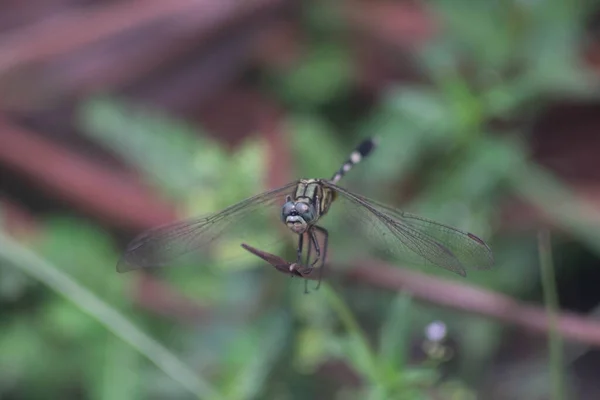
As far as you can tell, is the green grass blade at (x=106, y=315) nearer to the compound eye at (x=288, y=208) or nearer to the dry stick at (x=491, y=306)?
the dry stick at (x=491, y=306)

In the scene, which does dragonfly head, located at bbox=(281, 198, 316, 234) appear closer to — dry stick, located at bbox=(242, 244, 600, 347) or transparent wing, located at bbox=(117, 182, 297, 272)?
transparent wing, located at bbox=(117, 182, 297, 272)

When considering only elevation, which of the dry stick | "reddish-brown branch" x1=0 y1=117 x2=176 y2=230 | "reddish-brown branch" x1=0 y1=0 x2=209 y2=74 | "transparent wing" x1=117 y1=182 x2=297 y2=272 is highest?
"transparent wing" x1=117 y1=182 x2=297 y2=272

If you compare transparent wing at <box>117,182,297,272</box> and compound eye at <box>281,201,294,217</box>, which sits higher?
compound eye at <box>281,201,294,217</box>

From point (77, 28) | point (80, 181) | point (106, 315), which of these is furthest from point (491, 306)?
point (77, 28)

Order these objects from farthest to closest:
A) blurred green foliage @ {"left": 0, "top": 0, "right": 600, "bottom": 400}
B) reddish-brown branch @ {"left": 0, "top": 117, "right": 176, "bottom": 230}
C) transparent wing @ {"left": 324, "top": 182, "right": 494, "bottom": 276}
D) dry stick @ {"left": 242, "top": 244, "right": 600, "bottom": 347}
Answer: reddish-brown branch @ {"left": 0, "top": 117, "right": 176, "bottom": 230} < blurred green foliage @ {"left": 0, "top": 0, "right": 600, "bottom": 400} < dry stick @ {"left": 242, "top": 244, "right": 600, "bottom": 347} < transparent wing @ {"left": 324, "top": 182, "right": 494, "bottom": 276}

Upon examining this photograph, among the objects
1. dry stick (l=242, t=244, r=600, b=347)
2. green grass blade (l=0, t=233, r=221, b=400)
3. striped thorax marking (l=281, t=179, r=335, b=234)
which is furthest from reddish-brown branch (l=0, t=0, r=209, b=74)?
striped thorax marking (l=281, t=179, r=335, b=234)

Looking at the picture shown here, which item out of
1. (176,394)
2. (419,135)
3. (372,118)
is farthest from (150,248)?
(372,118)

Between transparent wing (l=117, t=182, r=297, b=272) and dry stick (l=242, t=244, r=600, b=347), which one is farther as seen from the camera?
dry stick (l=242, t=244, r=600, b=347)

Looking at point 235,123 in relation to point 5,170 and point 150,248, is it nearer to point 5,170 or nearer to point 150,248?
point 5,170
